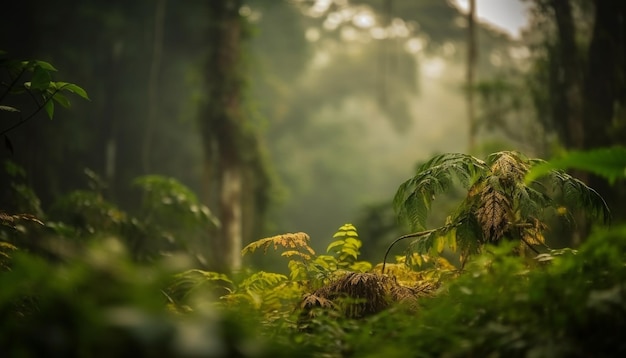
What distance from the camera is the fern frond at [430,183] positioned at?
9.09 feet

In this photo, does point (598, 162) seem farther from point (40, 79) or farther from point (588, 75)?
point (588, 75)

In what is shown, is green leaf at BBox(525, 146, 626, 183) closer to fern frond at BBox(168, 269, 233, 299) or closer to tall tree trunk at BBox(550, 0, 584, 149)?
fern frond at BBox(168, 269, 233, 299)

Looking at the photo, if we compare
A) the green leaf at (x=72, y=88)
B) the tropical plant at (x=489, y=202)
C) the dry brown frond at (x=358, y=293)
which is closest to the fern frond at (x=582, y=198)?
the tropical plant at (x=489, y=202)

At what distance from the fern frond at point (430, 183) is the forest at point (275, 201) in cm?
1

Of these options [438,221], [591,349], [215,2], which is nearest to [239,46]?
[215,2]

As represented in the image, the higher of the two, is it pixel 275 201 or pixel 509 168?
pixel 275 201

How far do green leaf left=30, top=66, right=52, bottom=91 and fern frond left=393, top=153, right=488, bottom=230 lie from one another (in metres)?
1.89

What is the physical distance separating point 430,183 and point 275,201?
10.0 m

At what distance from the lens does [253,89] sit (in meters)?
13.3

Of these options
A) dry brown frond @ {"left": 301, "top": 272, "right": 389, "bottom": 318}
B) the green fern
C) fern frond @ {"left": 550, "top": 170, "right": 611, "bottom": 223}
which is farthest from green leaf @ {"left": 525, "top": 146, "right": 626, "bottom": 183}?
the green fern

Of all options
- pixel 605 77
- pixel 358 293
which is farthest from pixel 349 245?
pixel 605 77

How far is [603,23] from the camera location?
859cm

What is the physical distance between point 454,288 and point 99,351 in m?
1.33

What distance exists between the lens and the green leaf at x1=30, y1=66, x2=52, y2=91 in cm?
281
